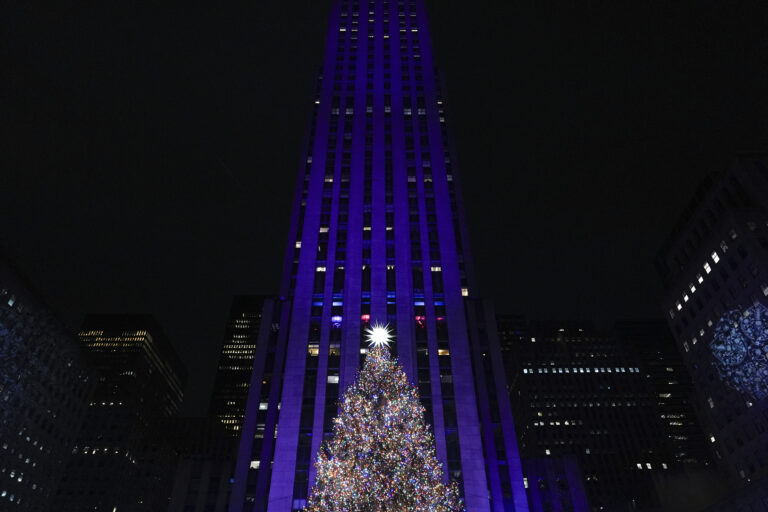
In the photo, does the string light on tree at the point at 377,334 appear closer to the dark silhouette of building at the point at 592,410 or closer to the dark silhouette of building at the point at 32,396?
the dark silhouette of building at the point at 32,396

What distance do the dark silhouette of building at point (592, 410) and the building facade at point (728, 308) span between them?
173ft

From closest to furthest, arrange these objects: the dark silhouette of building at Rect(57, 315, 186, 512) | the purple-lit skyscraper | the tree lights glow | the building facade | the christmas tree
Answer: the christmas tree, the purple-lit skyscraper, the tree lights glow, the building facade, the dark silhouette of building at Rect(57, 315, 186, 512)

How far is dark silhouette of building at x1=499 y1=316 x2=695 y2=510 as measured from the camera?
414ft

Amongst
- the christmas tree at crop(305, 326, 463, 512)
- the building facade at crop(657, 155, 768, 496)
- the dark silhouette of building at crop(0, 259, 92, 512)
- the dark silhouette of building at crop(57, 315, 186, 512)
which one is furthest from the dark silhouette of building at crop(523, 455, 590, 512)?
the dark silhouette of building at crop(57, 315, 186, 512)

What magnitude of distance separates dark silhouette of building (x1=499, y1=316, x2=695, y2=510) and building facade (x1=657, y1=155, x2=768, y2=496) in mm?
52693

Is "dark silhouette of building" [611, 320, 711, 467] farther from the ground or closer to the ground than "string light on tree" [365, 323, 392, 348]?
farther from the ground

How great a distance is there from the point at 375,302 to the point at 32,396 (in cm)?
7281

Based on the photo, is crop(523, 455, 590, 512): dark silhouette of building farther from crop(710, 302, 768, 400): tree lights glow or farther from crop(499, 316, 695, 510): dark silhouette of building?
crop(499, 316, 695, 510): dark silhouette of building

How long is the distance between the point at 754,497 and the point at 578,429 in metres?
94.7

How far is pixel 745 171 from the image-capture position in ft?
244

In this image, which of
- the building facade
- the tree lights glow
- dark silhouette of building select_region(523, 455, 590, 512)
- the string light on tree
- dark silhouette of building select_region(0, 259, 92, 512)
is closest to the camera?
the string light on tree

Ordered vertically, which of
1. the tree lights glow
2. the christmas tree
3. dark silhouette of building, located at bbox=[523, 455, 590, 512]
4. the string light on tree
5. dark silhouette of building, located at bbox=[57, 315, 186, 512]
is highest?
dark silhouette of building, located at bbox=[57, 315, 186, 512]

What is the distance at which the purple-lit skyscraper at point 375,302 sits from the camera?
4556 cm

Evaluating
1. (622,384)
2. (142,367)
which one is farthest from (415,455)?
(142,367)
